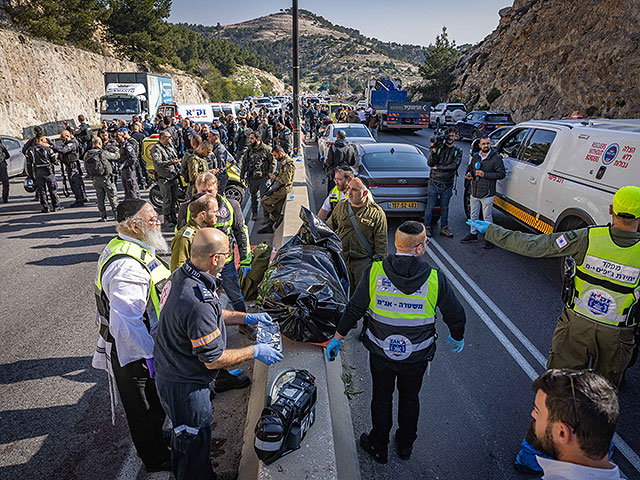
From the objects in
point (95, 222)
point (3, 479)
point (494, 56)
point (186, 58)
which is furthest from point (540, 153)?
point (186, 58)

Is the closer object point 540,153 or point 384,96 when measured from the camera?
point 540,153

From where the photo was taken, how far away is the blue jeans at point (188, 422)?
2.66 meters

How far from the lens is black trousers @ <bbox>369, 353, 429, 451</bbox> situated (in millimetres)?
3143

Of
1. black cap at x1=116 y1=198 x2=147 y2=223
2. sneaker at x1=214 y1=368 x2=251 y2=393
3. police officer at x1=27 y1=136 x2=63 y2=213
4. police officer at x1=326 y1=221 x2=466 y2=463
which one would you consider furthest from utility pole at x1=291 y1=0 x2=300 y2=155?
police officer at x1=326 y1=221 x2=466 y2=463

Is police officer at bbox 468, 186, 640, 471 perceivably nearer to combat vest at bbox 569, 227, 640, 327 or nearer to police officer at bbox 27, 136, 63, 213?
combat vest at bbox 569, 227, 640, 327

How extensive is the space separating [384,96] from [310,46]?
178 m

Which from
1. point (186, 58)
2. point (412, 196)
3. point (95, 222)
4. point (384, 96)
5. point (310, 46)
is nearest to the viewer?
point (412, 196)

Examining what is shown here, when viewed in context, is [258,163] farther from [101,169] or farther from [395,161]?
[101,169]

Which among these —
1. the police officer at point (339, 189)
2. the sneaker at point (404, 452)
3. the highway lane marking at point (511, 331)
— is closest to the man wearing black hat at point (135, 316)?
the sneaker at point (404, 452)

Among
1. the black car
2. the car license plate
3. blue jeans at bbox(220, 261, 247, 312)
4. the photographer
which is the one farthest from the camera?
the black car

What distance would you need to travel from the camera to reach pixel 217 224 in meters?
4.55

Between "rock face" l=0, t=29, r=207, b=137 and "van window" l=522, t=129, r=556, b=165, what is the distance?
27744 mm

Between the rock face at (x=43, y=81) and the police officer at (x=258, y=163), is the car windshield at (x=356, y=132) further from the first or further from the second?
the rock face at (x=43, y=81)

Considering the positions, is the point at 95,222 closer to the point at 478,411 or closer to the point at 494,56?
the point at 478,411
